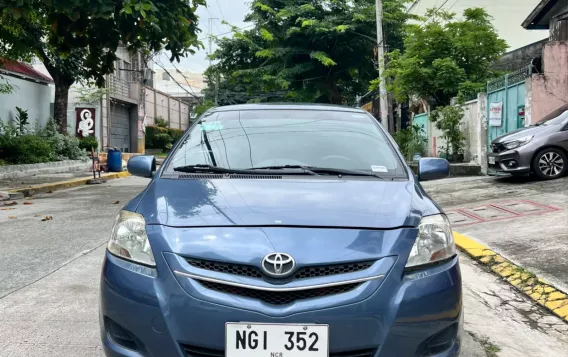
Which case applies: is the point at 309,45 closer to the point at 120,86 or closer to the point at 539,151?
the point at 120,86

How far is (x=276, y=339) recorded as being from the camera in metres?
2.08

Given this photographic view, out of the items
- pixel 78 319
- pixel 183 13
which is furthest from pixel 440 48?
pixel 78 319

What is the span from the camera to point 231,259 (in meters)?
2.17

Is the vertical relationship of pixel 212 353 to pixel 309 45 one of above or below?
below

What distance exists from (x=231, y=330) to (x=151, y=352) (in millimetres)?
355

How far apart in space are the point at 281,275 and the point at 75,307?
2.40 m

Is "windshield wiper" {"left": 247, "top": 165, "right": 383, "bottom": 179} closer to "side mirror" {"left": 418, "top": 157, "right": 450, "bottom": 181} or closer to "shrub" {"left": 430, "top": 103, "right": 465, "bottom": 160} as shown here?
"side mirror" {"left": 418, "top": 157, "right": 450, "bottom": 181}

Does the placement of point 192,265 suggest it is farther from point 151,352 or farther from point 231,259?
point 151,352

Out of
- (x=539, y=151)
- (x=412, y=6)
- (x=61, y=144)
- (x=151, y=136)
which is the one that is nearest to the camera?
(x=539, y=151)

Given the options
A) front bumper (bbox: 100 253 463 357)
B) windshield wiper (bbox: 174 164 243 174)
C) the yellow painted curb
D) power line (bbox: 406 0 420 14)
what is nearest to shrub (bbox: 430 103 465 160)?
the yellow painted curb

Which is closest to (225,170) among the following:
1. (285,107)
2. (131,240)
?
(131,240)

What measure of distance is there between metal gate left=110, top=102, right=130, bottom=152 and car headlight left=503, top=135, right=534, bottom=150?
25084 millimetres

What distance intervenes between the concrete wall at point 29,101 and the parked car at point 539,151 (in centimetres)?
1562

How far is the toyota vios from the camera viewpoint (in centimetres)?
209
